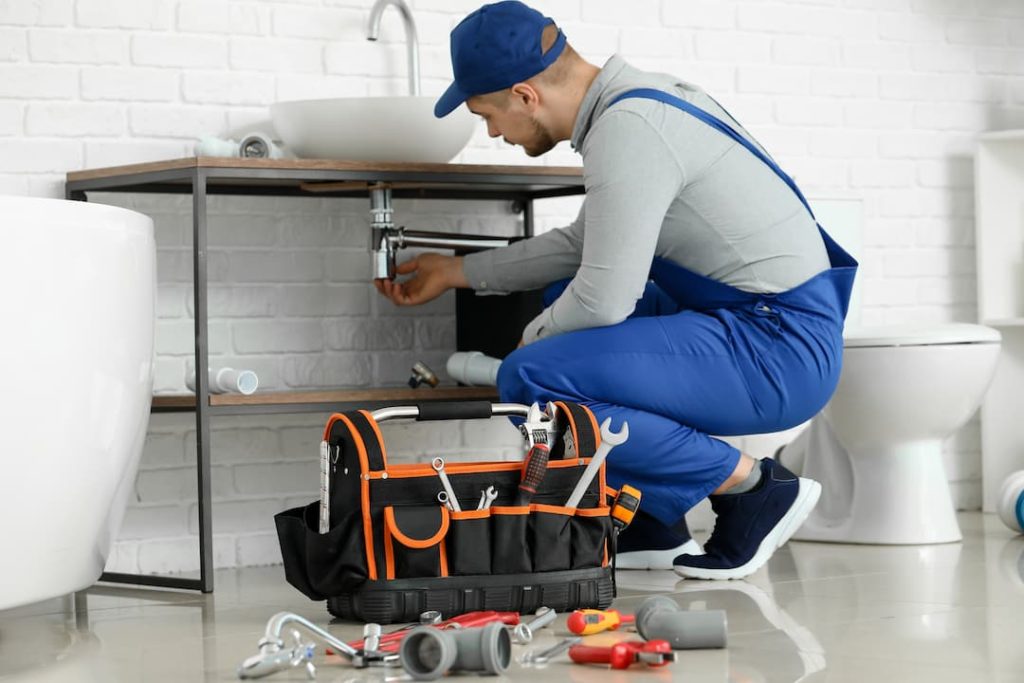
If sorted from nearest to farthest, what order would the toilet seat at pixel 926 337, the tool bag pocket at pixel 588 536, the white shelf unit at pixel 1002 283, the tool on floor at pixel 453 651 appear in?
the tool on floor at pixel 453 651 < the tool bag pocket at pixel 588 536 < the toilet seat at pixel 926 337 < the white shelf unit at pixel 1002 283

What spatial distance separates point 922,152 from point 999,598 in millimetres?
2015

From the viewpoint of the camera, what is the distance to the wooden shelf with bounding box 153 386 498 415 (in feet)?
9.20

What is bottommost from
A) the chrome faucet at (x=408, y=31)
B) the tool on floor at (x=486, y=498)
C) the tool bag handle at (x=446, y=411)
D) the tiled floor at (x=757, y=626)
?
the tiled floor at (x=757, y=626)

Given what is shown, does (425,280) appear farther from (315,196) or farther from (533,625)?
(533,625)

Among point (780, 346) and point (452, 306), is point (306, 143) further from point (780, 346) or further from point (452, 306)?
point (780, 346)

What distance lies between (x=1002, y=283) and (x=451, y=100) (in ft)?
6.76

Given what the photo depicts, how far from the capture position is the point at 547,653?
195cm

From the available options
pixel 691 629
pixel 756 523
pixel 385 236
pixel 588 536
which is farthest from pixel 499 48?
pixel 691 629

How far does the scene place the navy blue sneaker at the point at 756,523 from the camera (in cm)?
273

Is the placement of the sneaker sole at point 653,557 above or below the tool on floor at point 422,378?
below

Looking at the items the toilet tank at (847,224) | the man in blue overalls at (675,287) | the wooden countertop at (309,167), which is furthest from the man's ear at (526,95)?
the toilet tank at (847,224)

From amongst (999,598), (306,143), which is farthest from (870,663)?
(306,143)

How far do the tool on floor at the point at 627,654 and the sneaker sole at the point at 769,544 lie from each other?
0.83 meters

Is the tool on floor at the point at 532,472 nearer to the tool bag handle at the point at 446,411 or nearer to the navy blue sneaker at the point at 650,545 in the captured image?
the tool bag handle at the point at 446,411
